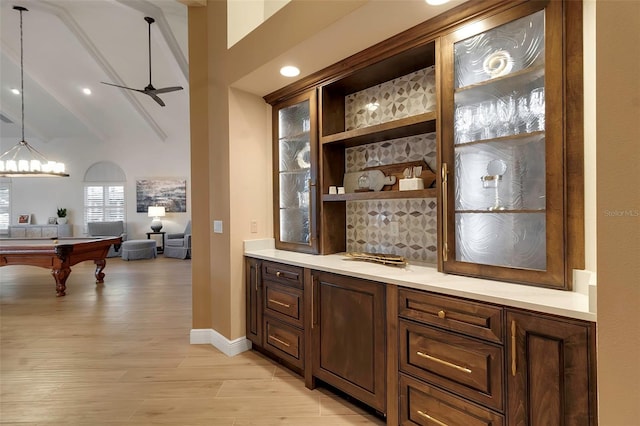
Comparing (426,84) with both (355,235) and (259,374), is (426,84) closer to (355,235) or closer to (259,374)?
(355,235)

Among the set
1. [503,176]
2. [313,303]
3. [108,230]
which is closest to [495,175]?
[503,176]

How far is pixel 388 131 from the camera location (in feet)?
7.04

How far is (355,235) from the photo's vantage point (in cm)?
270

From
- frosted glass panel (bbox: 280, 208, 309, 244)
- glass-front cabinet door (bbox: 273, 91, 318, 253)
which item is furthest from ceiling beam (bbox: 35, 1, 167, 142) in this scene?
frosted glass panel (bbox: 280, 208, 309, 244)

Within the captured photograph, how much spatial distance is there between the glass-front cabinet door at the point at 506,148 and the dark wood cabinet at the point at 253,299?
1557mm

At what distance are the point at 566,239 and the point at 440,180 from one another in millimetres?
652

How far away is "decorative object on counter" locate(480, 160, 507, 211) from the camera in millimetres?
1627

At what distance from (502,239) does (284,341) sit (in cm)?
171

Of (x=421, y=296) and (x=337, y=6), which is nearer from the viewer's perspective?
(x=421, y=296)

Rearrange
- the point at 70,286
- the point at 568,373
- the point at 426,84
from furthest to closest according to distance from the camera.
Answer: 1. the point at 70,286
2. the point at 426,84
3. the point at 568,373

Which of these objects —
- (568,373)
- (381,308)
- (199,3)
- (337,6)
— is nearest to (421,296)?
(381,308)

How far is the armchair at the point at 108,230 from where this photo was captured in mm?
8688
